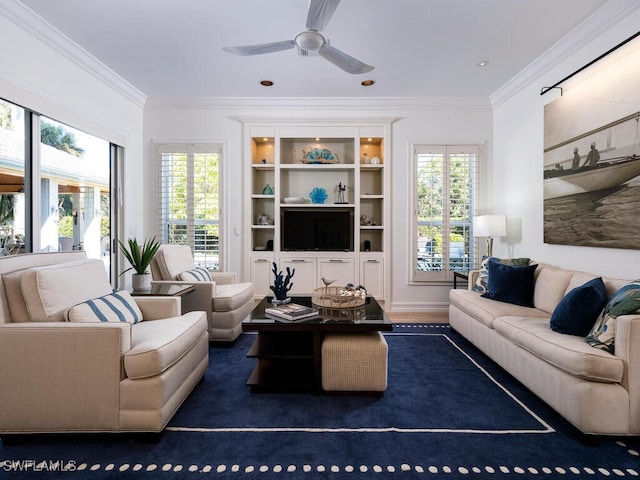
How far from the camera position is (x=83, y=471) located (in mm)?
1599

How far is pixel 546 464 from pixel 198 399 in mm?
2012

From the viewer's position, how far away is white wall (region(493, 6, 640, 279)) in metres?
2.67

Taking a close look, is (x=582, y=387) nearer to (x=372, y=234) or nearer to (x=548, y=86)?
(x=548, y=86)

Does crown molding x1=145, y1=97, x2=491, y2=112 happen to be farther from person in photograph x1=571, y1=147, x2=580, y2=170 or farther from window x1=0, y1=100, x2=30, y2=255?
window x1=0, y1=100, x2=30, y2=255

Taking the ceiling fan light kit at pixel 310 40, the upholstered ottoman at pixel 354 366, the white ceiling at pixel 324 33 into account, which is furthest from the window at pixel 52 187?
the upholstered ottoman at pixel 354 366

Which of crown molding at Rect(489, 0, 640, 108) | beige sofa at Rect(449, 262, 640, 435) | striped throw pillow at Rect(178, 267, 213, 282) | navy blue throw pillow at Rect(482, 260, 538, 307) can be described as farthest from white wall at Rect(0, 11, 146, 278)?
crown molding at Rect(489, 0, 640, 108)

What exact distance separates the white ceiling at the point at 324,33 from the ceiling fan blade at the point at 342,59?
0.39 m

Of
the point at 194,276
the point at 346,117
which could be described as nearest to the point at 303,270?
the point at 194,276

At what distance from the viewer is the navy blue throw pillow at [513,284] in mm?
3113

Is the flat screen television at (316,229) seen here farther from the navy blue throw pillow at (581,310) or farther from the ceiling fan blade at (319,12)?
the navy blue throw pillow at (581,310)

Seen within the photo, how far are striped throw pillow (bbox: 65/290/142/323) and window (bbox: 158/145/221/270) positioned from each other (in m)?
2.33

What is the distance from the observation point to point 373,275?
465cm

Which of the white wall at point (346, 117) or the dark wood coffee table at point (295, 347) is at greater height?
the white wall at point (346, 117)

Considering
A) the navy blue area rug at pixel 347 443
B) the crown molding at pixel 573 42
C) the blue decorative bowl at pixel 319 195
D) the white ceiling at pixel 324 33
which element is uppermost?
the white ceiling at pixel 324 33
